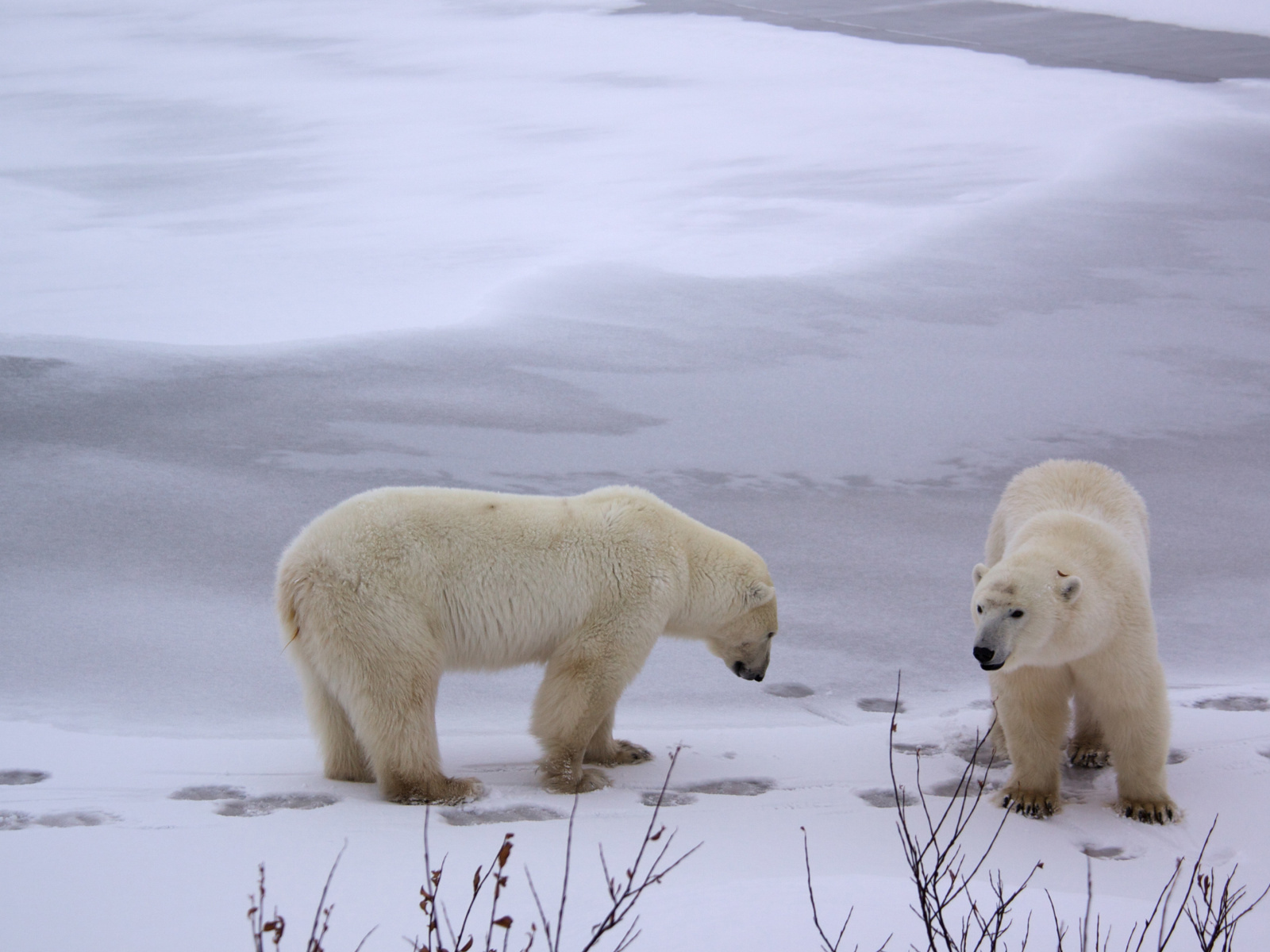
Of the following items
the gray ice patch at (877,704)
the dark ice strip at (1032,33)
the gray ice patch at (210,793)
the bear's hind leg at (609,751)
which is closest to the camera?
the gray ice patch at (210,793)

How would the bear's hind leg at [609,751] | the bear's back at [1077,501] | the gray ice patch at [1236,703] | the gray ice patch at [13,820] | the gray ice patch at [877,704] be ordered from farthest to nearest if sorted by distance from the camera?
the gray ice patch at [877,704], the gray ice patch at [1236,703], the bear's back at [1077,501], the bear's hind leg at [609,751], the gray ice patch at [13,820]

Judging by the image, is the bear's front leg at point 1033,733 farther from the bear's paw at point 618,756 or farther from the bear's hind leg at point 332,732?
the bear's hind leg at point 332,732

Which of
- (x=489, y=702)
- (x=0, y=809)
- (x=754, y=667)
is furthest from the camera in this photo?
(x=489, y=702)

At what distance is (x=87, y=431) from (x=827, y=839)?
442 centimetres

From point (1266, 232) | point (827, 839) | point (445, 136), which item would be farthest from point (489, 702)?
point (445, 136)

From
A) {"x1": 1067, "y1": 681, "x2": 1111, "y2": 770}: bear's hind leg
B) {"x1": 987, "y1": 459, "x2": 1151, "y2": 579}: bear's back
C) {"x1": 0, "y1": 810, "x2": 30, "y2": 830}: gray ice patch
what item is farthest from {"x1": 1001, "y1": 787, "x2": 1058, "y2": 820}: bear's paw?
{"x1": 0, "y1": 810, "x2": 30, "y2": 830}: gray ice patch

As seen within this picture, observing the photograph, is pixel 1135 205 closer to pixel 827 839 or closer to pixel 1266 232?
pixel 1266 232

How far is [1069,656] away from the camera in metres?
3.31

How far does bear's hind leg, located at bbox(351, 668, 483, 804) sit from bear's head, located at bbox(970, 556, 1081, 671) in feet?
4.71

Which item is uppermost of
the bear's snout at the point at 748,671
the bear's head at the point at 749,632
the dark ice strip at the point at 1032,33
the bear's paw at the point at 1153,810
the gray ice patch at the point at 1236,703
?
the dark ice strip at the point at 1032,33

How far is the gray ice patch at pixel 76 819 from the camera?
2.90m

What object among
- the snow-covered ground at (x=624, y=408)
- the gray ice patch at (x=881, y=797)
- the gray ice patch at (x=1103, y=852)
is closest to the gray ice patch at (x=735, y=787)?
the snow-covered ground at (x=624, y=408)

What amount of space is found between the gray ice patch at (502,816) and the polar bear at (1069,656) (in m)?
1.19

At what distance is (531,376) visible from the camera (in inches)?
278
